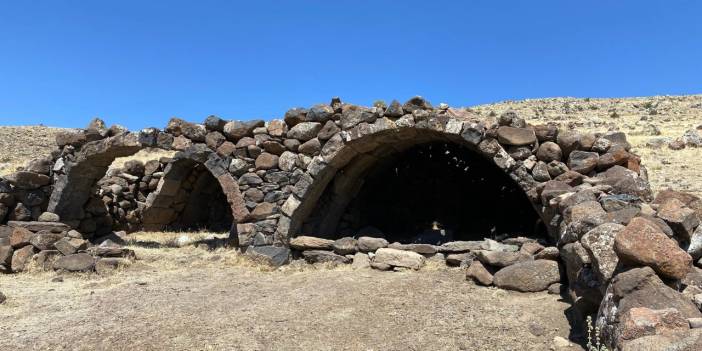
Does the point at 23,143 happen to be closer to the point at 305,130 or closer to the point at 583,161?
the point at 305,130

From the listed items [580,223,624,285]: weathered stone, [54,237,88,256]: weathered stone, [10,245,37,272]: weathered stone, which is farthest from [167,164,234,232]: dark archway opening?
[580,223,624,285]: weathered stone

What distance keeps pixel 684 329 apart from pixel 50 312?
6.42 meters

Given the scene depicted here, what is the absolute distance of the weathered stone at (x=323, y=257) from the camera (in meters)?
9.05

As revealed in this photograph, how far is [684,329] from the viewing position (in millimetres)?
3172

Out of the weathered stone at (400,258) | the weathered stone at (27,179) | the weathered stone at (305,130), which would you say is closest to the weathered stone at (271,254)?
the weathered stone at (400,258)

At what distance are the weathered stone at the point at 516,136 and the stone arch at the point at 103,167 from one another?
4457 mm

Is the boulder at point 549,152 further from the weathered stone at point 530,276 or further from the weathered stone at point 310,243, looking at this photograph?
the weathered stone at point 310,243

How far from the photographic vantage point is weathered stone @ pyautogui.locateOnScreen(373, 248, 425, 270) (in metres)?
8.30

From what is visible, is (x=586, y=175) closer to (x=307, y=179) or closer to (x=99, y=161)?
(x=307, y=179)

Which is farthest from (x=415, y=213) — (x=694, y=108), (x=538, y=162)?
(x=694, y=108)

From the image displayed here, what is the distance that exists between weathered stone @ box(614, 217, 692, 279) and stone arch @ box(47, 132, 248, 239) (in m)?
6.79

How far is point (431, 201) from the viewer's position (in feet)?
39.4

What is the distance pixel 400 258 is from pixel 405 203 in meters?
3.84

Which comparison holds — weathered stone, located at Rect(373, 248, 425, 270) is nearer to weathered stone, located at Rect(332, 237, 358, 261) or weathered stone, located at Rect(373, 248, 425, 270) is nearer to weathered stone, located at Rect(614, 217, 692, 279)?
weathered stone, located at Rect(332, 237, 358, 261)
